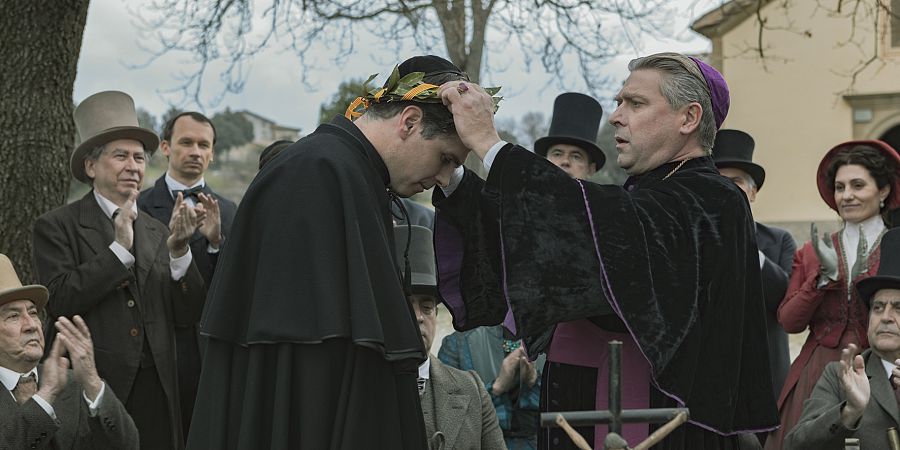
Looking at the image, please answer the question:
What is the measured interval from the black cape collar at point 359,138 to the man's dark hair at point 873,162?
3749 mm

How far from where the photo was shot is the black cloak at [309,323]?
2939 mm

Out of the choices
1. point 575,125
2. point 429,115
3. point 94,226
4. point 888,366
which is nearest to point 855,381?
point 888,366

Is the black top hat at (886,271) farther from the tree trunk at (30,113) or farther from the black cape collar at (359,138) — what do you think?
the tree trunk at (30,113)

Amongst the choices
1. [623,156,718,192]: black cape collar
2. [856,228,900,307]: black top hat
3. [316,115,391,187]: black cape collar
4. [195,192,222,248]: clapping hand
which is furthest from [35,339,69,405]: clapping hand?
[856,228,900,307]: black top hat

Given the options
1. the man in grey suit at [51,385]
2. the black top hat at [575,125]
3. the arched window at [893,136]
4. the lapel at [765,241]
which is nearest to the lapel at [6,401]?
the man in grey suit at [51,385]

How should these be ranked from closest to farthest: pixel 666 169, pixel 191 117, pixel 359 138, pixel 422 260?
pixel 359 138 → pixel 666 169 → pixel 422 260 → pixel 191 117

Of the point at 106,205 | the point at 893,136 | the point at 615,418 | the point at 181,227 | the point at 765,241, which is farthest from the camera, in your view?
the point at 893,136

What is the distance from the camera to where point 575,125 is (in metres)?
7.04

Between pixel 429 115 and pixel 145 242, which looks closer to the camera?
pixel 429 115

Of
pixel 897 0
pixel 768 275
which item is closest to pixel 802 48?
pixel 897 0

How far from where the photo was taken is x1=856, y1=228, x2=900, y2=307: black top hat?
5.42 m

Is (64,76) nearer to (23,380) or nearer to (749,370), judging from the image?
(23,380)

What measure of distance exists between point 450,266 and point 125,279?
2.35 m

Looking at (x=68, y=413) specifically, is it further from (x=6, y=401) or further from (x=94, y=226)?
(x=94, y=226)
